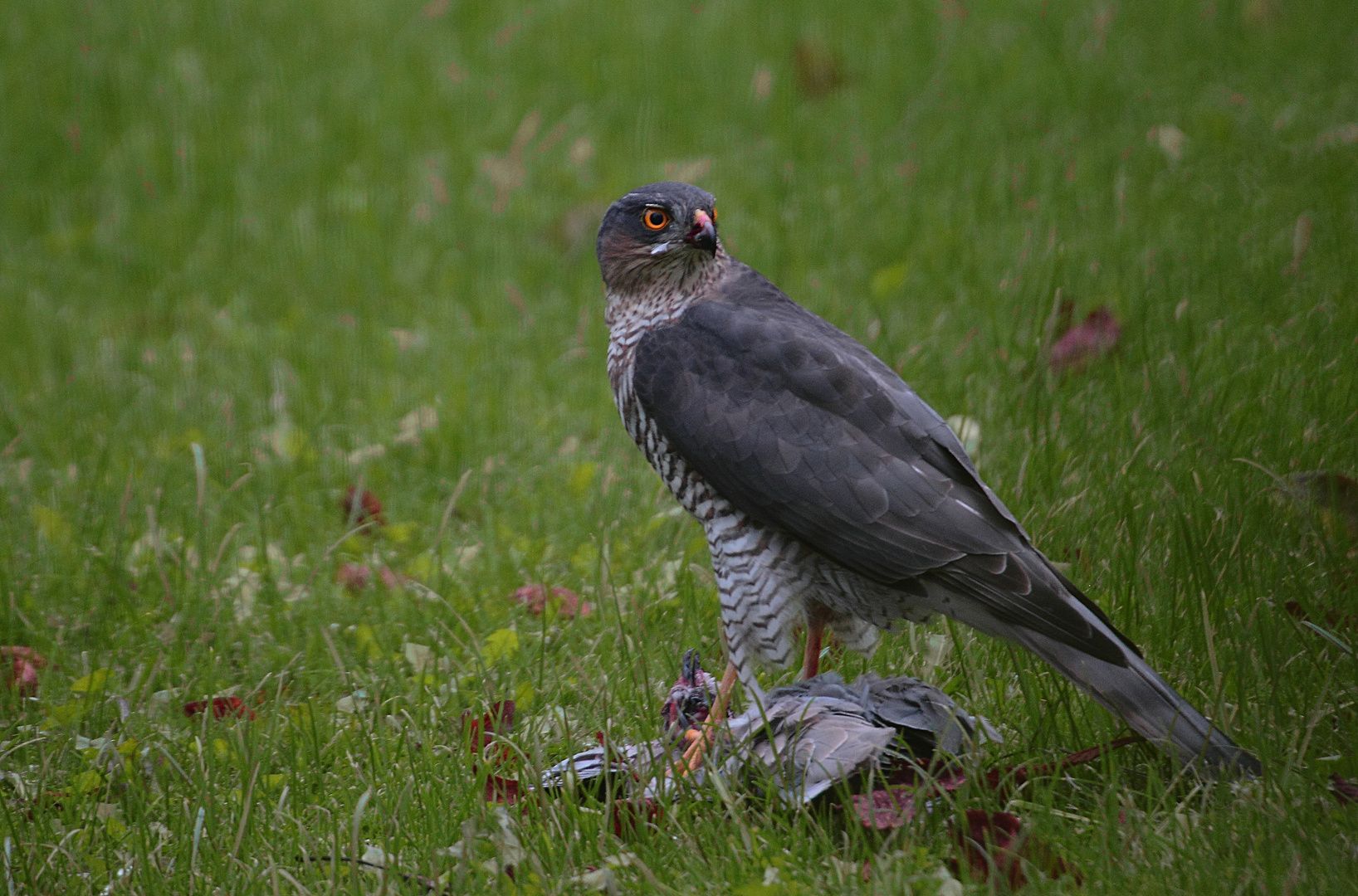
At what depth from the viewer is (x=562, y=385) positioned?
544cm

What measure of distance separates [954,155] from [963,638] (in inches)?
136

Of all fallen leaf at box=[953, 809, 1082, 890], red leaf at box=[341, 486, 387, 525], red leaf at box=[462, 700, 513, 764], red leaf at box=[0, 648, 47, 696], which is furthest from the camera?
red leaf at box=[341, 486, 387, 525]

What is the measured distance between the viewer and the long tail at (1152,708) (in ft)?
8.66

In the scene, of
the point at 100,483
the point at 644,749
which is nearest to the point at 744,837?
the point at 644,749

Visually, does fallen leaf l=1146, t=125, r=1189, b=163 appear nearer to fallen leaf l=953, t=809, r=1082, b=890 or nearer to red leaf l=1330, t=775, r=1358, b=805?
red leaf l=1330, t=775, r=1358, b=805

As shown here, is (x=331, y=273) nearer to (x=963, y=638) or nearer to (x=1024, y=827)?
(x=963, y=638)

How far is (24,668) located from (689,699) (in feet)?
6.12

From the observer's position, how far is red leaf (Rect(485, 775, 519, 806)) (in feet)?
9.47

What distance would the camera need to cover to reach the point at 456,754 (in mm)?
3002

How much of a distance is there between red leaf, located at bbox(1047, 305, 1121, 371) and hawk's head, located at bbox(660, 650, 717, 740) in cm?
202

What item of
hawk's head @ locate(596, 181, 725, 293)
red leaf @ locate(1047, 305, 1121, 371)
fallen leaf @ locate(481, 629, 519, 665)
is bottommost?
fallen leaf @ locate(481, 629, 519, 665)

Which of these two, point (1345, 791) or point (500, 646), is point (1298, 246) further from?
point (500, 646)

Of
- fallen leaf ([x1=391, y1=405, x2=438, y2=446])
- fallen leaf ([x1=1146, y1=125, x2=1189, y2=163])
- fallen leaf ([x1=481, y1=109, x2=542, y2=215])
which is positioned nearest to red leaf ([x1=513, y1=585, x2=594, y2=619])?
fallen leaf ([x1=391, y1=405, x2=438, y2=446])

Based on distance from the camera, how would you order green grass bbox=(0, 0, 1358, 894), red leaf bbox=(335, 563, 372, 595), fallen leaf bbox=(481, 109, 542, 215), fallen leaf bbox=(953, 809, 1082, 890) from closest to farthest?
fallen leaf bbox=(953, 809, 1082, 890), green grass bbox=(0, 0, 1358, 894), red leaf bbox=(335, 563, 372, 595), fallen leaf bbox=(481, 109, 542, 215)
